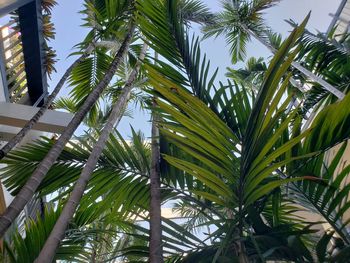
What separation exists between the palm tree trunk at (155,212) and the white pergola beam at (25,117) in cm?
389

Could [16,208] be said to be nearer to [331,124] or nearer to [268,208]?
[268,208]

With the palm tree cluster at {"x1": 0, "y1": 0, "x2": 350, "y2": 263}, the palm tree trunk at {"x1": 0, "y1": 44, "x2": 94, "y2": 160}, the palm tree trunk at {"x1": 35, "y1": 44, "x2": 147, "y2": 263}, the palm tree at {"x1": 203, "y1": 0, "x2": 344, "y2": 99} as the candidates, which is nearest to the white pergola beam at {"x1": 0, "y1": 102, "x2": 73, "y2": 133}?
the palm tree trunk at {"x1": 0, "y1": 44, "x2": 94, "y2": 160}

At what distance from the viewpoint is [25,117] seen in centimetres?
511

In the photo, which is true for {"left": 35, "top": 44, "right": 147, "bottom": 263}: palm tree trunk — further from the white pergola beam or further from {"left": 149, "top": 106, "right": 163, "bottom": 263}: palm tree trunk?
the white pergola beam

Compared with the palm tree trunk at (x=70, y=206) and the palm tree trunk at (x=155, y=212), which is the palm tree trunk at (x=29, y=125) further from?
the palm tree trunk at (x=155, y=212)

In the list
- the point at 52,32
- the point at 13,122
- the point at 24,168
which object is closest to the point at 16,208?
the point at 24,168

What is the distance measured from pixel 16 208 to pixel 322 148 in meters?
1.42

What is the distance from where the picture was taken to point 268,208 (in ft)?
5.84

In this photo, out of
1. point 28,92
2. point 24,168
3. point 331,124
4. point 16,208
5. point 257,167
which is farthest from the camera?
point 28,92

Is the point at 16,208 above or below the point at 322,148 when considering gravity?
above

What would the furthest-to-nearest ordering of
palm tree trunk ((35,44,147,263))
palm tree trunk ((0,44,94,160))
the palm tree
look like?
the palm tree < palm tree trunk ((0,44,94,160)) < palm tree trunk ((35,44,147,263))

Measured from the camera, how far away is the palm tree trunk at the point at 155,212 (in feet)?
4.10

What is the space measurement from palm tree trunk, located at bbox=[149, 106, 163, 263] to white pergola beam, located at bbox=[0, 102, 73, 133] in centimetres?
389

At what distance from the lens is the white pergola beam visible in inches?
201
